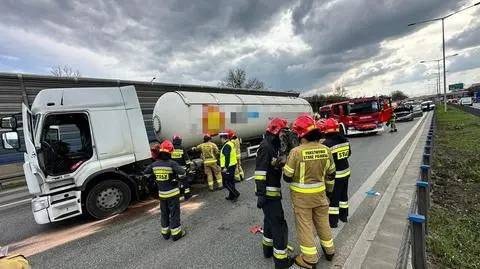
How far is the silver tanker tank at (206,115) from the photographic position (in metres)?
7.09

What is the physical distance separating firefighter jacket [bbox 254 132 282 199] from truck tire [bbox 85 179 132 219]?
3.54 m

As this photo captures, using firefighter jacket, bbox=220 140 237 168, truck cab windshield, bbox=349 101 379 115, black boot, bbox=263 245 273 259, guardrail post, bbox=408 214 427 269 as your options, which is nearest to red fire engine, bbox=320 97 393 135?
truck cab windshield, bbox=349 101 379 115

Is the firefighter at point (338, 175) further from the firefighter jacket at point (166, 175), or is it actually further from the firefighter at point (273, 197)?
the firefighter jacket at point (166, 175)

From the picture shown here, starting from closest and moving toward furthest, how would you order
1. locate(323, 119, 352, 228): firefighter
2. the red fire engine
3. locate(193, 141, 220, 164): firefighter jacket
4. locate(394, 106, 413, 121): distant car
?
locate(323, 119, 352, 228): firefighter → locate(193, 141, 220, 164): firefighter jacket → the red fire engine → locate(394, 106, 413, 121): distant car

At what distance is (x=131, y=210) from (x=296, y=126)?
4.31m

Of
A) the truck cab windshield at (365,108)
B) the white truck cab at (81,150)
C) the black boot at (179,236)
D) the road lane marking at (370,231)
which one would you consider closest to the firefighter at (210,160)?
the white truck cab at (81,150)

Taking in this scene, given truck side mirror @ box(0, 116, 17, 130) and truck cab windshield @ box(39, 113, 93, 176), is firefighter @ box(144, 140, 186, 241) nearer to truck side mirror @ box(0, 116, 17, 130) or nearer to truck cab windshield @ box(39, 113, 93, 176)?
truck cab windshield @ box(39, 113, 93, 176)

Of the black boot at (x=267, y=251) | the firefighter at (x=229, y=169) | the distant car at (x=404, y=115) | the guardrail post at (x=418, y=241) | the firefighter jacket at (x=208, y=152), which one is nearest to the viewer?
the guardrail post at (x=418, y=241)

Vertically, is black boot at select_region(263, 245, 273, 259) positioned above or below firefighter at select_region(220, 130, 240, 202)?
below

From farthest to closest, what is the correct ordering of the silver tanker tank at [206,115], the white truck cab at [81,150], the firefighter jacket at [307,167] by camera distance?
the silver tanker tank at [206,115], the white truck cab at [81,150], the firefighter jacket at [307,167]

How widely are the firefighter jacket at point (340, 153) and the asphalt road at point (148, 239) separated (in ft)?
3.87

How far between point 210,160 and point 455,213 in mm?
5068

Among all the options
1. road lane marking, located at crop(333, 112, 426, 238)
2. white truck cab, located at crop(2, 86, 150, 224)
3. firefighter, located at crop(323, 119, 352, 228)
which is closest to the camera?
firefighter, located at crop(323, 119, 352, 228)

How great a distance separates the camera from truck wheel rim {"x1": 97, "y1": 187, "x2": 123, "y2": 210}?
534cm
